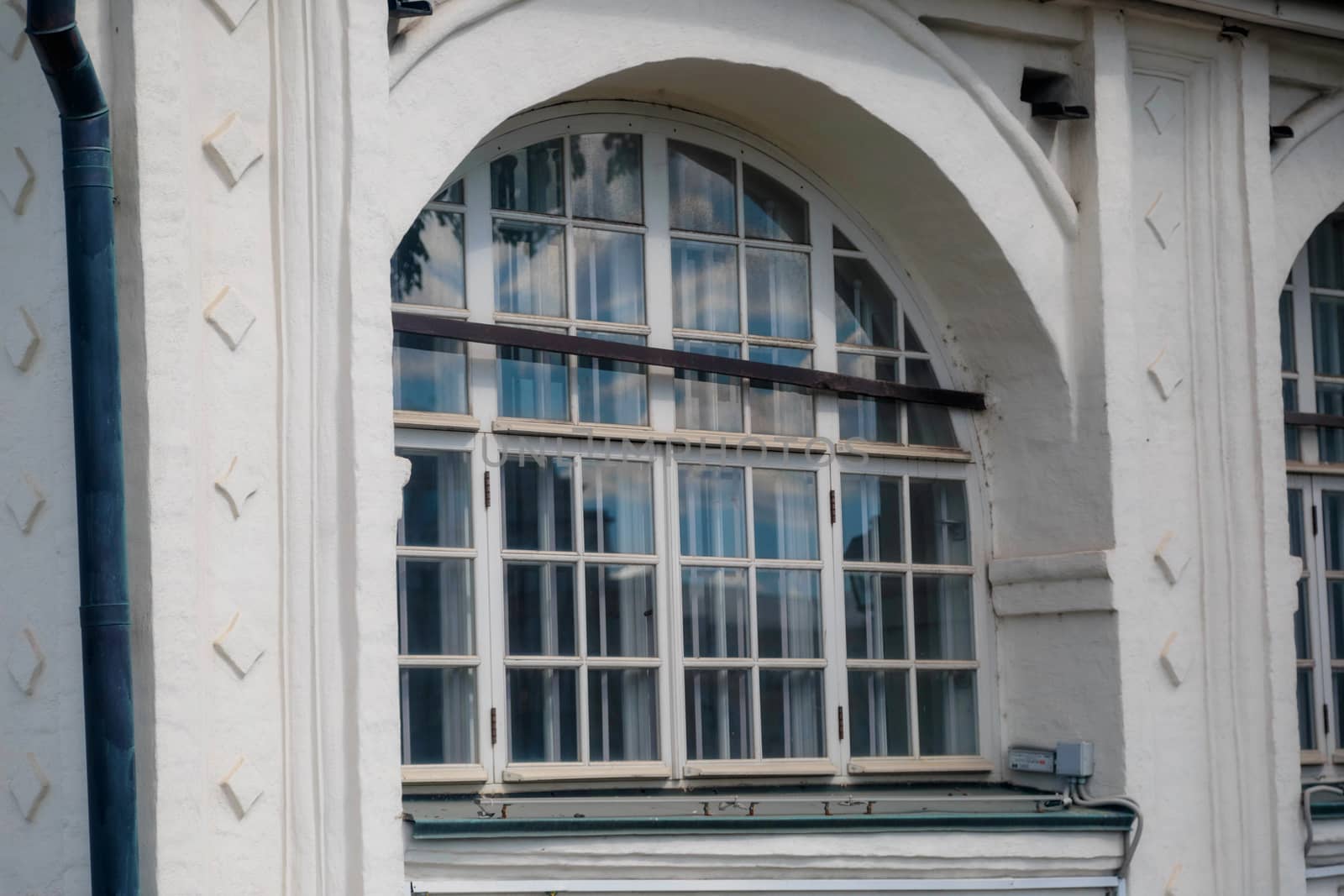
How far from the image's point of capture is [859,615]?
7508 mm

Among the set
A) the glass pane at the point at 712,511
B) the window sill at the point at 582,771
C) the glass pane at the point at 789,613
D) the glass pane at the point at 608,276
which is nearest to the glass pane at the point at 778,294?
the glass pane at the point at 608,276

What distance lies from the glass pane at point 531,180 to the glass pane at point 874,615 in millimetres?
1987

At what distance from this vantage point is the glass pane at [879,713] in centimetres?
743

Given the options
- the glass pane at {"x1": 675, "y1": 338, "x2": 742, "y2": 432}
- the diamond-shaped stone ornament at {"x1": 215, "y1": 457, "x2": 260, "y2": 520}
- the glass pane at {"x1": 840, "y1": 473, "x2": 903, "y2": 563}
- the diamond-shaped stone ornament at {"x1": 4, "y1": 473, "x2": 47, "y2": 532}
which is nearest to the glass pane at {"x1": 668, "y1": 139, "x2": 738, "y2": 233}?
the glass pane at {"x1": 675, "y1": 338, "x2": 742, "y2": 432}

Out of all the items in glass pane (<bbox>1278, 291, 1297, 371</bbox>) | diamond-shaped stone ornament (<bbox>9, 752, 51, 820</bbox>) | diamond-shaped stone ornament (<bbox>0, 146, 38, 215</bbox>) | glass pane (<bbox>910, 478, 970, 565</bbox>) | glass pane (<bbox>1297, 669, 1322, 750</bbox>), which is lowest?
glass pane (<bbox>1297, 669, 1322, 750</bbox>)

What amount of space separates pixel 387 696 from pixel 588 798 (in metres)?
1.24

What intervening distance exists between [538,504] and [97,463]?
2.12m

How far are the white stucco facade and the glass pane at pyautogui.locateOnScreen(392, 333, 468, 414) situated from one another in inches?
29.0

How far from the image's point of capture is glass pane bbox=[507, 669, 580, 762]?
260 inches

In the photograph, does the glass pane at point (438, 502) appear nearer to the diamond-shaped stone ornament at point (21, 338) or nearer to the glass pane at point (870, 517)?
the diamond-shaped stone ornament at point (21, 338)

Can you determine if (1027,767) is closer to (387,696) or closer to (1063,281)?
(1063,281)

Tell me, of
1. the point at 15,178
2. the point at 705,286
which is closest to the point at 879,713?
the point at 705,286

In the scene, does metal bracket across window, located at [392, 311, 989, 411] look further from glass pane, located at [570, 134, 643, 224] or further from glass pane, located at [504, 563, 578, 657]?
glass pane, located at [504, 563, 578, 657]

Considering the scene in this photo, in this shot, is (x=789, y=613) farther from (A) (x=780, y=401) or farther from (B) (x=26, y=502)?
(B) (x=26, y=502)
